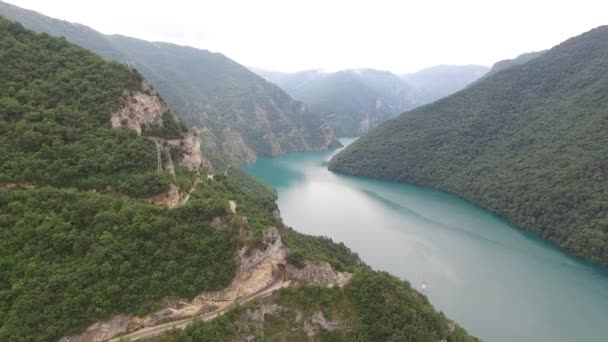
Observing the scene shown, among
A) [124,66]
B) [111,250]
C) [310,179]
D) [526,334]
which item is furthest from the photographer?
[310,179]

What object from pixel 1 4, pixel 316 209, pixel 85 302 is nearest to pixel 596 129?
pixel 316 209

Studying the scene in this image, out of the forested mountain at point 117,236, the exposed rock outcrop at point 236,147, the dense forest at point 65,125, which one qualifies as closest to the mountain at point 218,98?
the exposed rock outcrop at point 236,147

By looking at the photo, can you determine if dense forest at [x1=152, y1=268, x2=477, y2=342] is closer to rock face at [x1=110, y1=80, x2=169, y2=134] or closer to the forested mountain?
the forested mountain

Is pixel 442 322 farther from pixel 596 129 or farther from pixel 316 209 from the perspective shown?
pixel 596 129

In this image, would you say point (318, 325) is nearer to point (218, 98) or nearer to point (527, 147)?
point (527, 147)

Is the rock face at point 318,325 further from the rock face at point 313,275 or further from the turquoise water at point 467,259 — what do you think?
the turquoise water at point 467,259

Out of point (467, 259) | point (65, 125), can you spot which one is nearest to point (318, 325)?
point (65, 125)
